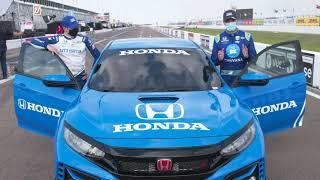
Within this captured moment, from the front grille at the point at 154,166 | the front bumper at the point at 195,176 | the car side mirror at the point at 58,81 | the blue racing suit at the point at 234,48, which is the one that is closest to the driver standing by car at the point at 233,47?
the blue racing suit at the point at 234,48

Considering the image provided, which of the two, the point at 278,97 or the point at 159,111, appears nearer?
the point at 159,111

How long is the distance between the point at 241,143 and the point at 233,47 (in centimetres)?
333

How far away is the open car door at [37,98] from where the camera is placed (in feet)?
16.3

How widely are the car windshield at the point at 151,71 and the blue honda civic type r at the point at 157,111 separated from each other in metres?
0.01

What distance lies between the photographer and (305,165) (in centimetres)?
514

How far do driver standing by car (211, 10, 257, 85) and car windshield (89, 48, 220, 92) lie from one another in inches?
60.3

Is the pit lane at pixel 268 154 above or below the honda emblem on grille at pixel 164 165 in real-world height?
below

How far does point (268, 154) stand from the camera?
218 inches

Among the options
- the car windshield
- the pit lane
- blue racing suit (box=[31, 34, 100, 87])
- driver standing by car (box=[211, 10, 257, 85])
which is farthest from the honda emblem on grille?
driver standing by car (box=[211, 10, 257, 85])

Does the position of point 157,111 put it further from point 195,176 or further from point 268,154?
point 268,154

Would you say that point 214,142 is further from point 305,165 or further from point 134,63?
point 305,165

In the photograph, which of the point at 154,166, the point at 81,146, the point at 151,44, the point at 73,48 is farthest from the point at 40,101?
the point at 154,166

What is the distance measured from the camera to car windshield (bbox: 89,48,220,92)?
4.45 m

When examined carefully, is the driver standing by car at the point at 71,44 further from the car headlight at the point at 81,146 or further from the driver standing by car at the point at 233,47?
the car headlight at the point at 81,146
